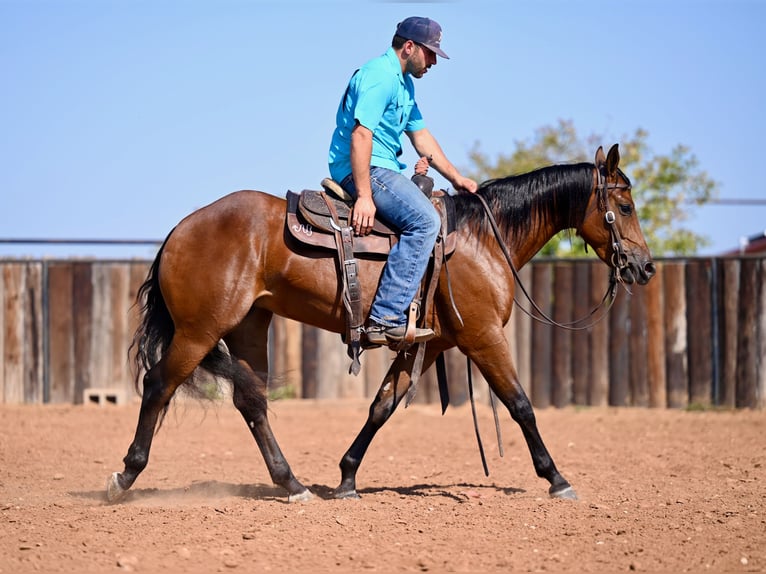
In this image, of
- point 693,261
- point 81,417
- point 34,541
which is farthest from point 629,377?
point 34,541

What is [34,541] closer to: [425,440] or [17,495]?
[17,495]

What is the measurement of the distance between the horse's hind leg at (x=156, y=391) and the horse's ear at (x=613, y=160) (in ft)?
9.78

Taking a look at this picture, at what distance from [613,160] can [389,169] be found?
1538 mm

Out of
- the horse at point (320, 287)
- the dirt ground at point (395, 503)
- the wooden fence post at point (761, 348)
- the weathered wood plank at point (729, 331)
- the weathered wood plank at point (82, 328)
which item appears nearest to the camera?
the dirt ground at point (395, 503)

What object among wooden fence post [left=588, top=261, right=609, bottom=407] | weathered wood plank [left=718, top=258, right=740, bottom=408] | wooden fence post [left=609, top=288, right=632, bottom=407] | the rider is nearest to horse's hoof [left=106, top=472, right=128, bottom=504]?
the rider

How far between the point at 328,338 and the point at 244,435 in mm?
2536

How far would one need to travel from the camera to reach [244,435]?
10297mm

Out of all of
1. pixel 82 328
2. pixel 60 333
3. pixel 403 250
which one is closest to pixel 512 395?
pixel 403 250

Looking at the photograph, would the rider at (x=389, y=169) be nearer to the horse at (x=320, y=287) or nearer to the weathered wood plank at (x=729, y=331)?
the horse at (x=320, y=287)

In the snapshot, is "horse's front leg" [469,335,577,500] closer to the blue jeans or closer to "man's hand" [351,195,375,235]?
the blue jeans

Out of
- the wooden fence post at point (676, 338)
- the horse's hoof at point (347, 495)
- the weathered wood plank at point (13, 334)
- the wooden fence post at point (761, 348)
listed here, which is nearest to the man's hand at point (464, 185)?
the horse's hoof at point (347, 495)

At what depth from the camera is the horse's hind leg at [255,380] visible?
20.5 ft

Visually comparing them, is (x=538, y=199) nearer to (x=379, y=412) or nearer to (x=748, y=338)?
(x=379, y=412)

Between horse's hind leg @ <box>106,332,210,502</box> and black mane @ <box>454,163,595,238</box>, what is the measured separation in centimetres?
205
